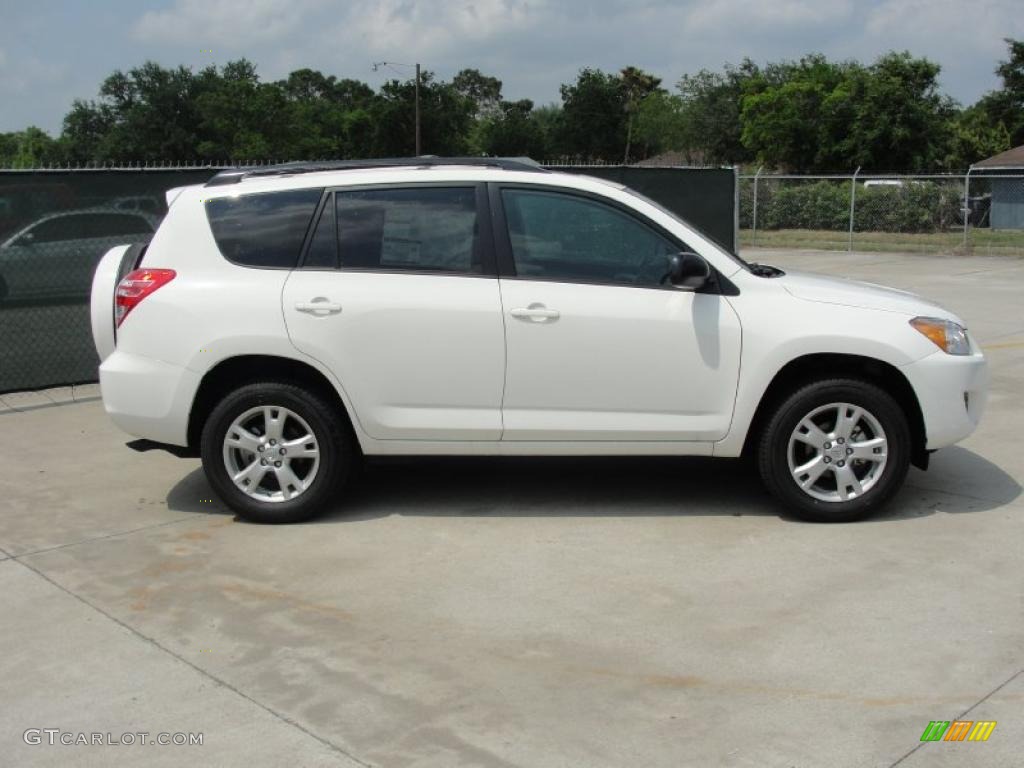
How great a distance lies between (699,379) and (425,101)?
272 ft

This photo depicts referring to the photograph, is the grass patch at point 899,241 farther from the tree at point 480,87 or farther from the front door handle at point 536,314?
the tree at point 480,87

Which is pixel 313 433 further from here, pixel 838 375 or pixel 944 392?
pixel 944 392

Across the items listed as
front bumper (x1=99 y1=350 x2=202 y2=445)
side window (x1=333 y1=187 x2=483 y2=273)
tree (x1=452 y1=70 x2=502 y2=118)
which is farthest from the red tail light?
tree (x1=452 y1=70 x2=502 y2=118)

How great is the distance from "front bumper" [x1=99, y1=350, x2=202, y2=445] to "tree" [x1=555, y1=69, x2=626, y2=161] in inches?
3888

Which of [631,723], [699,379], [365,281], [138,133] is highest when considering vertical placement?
[138,133]

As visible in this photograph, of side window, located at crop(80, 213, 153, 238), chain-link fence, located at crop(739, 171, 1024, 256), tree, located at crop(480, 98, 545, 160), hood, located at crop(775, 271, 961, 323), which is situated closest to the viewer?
hood, located at crop(775, 271, 961, 323)

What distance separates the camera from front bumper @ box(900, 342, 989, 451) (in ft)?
19.2

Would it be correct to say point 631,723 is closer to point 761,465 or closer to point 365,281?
point 761,465

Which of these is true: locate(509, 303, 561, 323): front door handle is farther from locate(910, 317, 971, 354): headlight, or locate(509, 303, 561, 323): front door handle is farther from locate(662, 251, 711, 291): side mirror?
locate(910, 317, 971, 354): headlight

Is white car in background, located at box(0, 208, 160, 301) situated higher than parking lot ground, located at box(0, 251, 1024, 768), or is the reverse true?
white car in background, located at box(0, 208, 160, 301)

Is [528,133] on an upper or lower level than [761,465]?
upper

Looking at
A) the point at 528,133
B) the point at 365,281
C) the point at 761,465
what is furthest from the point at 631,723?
the point at 528,133

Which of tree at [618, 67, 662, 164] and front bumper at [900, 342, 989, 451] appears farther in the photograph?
tree at [618, 67, 662, 164]

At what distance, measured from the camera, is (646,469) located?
23.2ft
